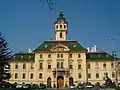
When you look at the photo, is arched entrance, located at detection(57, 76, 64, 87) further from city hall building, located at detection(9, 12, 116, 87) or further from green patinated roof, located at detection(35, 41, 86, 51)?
green patinated roof, located at detection(35, 41, 86, 51)

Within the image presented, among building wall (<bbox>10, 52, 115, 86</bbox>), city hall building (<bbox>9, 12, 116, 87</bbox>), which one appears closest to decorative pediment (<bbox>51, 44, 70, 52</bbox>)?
city hall building (<bbox>9, 12, 116, 87</bbox>)

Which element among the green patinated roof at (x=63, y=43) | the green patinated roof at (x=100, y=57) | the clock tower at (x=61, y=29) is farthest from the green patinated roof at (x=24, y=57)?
the green patinated roof at (x=100, y=57)

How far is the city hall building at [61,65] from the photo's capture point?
268 ft

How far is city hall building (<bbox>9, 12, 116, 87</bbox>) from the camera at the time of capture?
A: 81.7 m

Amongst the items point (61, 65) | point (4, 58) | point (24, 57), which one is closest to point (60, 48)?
point (61, 65)

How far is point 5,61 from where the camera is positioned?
2061 inches

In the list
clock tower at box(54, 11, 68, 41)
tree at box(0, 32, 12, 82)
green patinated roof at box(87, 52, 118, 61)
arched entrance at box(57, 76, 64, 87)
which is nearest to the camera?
tree at box(0, 32, 12, 82)

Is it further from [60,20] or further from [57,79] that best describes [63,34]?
[57,79]

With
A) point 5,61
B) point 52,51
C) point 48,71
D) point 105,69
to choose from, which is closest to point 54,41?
point 52,51

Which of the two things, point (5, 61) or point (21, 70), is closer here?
point (5, 61)

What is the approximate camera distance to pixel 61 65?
82.1 metres

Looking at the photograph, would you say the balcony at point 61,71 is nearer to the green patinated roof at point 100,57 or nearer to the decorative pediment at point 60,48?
the decorative pediment at point 60,48

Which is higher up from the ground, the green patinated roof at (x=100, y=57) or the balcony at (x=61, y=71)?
the green patinated roof at (x=100, y=57)

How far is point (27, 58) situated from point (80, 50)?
16762 millimetres
